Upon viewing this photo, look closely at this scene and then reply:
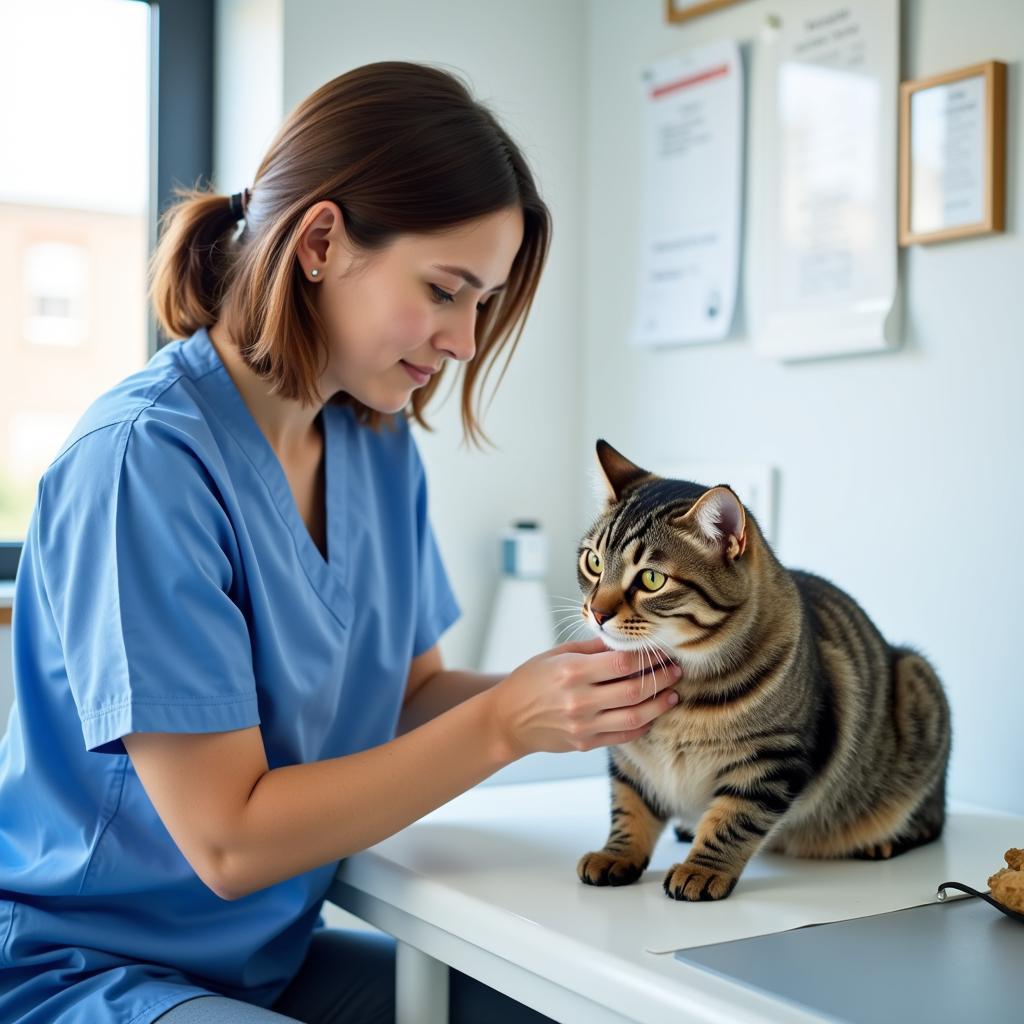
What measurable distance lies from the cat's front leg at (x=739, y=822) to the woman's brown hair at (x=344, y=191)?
58cm

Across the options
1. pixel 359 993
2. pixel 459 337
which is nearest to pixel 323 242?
pixel 459 337

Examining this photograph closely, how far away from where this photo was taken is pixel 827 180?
171cm

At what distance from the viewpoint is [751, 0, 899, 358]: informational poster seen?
1624mm

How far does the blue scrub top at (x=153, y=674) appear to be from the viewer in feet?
3.25

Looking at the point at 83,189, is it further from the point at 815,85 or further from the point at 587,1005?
the point at 587,1005

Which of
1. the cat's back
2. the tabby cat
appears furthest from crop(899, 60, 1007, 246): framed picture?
the tabby cat

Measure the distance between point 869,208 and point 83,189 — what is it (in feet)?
4.45

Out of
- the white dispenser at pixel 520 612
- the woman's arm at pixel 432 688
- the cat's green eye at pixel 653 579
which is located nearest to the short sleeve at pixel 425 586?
the woman's arm at pixel 432 688

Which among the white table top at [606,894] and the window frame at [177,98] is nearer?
the white table top at [606,894]

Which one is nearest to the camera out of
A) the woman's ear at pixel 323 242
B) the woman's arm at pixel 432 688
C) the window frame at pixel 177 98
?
the woman's ear at pixel 323 242

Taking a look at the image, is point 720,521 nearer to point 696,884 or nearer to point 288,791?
Result: point 696,884

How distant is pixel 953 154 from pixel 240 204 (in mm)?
912

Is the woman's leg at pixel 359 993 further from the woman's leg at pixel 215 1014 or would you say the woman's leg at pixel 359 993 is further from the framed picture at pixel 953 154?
the framed picture at pixel 953 154

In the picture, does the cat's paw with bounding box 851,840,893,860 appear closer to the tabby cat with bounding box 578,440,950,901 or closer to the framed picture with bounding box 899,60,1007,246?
the tabby cat with bounding box 578,440,950,901
